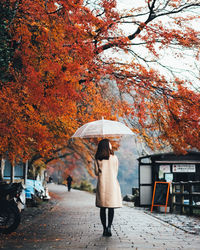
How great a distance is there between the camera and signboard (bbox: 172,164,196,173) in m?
18.2

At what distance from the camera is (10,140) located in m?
11.3

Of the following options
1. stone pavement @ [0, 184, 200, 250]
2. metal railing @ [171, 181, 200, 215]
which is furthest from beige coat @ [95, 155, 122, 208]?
metal railing @ [171, 181, 200, 215]

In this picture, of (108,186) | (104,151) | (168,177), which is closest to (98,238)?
(108,186)

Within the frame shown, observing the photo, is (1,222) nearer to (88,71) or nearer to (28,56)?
(28,56)

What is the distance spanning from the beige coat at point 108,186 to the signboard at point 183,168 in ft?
35.2

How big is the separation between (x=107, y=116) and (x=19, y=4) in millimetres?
7150

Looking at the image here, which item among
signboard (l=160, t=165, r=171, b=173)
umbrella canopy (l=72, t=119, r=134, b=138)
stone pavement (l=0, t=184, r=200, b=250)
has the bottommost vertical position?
stone pavement (l=0, t=184, r=200, b=250)

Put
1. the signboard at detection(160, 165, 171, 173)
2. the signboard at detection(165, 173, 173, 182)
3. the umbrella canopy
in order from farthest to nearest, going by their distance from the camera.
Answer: the signboard at detection(160, 165, 171, 173), the signboard at detection(165, 173, 173, 182), the umbrella canopy

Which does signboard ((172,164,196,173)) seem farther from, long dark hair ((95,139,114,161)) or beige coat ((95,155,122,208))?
long dark hair ((95,139,114,161))

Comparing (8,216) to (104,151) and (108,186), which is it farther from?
(104,151)

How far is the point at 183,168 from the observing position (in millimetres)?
18250

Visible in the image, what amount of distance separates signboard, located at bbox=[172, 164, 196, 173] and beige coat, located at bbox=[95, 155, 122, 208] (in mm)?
10736

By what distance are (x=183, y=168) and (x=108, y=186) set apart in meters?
11.0

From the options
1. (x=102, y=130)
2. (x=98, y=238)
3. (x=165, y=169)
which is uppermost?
(x=102, y=130)
